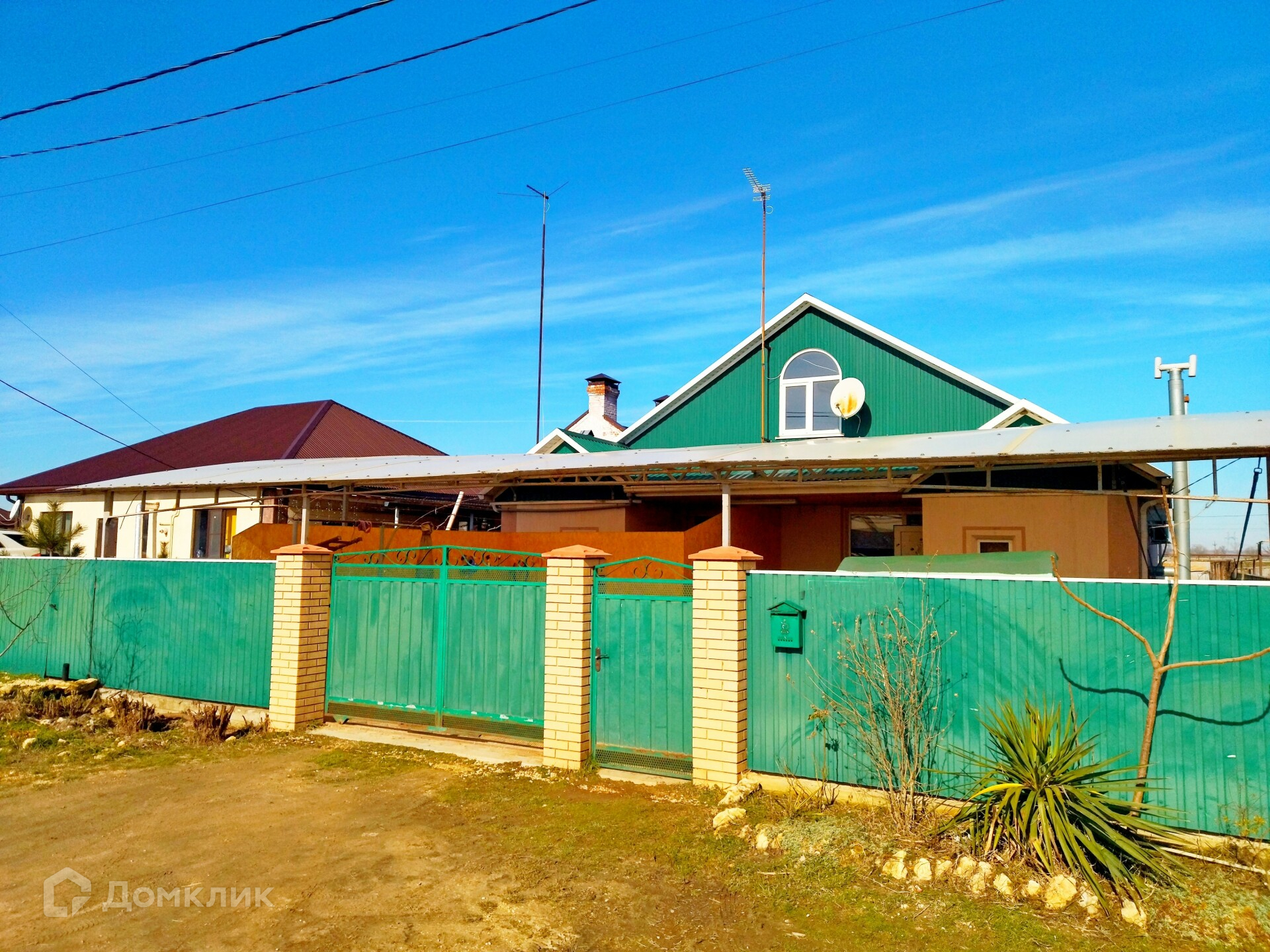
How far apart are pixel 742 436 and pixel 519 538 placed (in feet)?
25.7

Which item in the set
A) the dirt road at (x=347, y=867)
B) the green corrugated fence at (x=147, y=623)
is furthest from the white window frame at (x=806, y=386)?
the dirt road at (x=347, y=867)

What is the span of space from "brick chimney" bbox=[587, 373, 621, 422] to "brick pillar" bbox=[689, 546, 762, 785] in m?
21.8

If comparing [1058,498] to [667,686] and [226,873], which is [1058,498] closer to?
[667,686]

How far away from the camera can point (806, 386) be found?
18.3 meters

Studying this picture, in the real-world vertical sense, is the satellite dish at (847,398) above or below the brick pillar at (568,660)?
above

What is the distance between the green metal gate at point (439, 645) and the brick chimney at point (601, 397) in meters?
19.1

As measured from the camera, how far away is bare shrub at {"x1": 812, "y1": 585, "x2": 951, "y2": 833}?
20.2ft

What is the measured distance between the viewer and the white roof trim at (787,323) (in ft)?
52.8

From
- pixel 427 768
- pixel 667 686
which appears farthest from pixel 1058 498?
pixel 427 768

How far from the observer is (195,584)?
34.1ft

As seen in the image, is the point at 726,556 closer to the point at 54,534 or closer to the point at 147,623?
the point at 147,623

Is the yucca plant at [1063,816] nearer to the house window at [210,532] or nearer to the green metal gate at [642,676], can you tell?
the green metal gate at [642,676]

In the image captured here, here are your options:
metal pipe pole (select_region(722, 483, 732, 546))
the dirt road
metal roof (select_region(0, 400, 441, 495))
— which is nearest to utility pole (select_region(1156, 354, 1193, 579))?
metal pipe pole (select_region(722, 483, 732, 546))

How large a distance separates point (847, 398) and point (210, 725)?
12.2m
